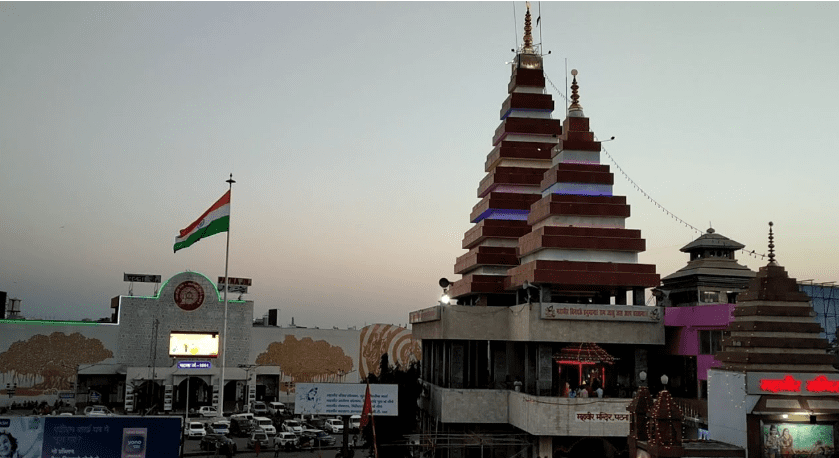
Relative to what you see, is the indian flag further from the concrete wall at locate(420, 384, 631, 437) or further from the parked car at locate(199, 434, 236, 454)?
the concrete wall at locate(420, 384, 631, 437)

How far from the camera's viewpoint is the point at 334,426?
66625mm

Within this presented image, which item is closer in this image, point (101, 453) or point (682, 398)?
point (101, 453)

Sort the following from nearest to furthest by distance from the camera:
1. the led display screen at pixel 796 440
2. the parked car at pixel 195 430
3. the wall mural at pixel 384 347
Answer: the led display screen at pixel 796 440 < the parked car at pixel 195 430 < the wall mural at pixel 384 347

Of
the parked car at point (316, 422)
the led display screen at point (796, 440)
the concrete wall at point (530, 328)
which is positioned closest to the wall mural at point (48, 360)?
the parked car at point (316, 422)

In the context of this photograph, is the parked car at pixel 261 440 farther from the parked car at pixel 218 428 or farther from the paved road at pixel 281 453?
the parked car at pixel 218 428

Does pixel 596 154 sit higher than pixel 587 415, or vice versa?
pixel 596 154

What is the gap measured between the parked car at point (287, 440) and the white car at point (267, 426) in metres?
2.98

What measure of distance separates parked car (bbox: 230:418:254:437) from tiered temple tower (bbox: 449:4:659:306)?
71.1 ft

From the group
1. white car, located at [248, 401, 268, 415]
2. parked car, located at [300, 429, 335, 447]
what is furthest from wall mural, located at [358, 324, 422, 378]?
parked car, located at [300, 429, 335, 447]

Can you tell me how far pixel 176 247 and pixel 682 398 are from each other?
127ft

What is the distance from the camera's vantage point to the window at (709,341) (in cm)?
4341

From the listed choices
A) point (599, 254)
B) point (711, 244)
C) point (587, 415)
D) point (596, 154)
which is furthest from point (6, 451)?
point (711, 244)

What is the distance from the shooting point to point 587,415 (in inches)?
1706

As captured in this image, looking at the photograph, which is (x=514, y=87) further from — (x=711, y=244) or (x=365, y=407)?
(x=365, y=407)
